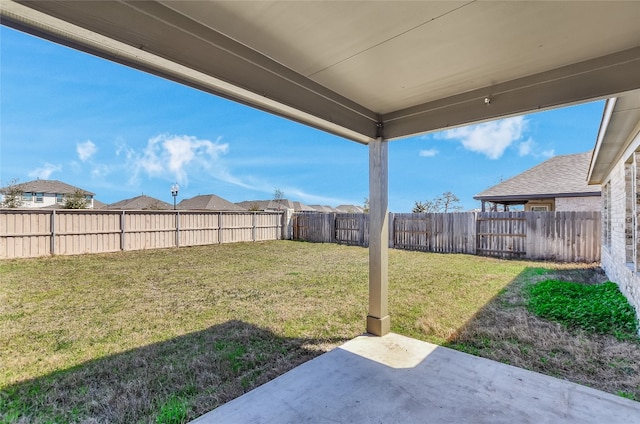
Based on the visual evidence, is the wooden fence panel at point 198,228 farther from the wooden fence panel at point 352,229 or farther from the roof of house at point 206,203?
the roof of house at point 206,203

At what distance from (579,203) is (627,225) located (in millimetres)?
7030

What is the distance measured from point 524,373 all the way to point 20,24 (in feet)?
12.5

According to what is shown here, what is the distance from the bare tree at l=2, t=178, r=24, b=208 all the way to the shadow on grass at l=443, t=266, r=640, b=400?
20686 millimetres

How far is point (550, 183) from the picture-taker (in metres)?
10.6

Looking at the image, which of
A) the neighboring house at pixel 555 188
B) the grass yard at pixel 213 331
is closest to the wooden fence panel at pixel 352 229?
the neighboring house at pixel 555 188

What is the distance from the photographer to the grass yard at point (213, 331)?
2.24 metres

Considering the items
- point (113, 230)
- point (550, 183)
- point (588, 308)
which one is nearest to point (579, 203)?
point (550, 183)

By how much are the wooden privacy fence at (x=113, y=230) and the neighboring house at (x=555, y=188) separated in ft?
33.4

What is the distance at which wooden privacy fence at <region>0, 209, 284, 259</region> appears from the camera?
816cm

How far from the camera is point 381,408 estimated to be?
1.98m

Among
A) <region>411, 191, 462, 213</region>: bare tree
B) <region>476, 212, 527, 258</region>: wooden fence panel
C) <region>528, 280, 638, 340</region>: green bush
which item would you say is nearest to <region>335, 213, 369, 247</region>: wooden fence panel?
<region>476, 212, 527, 258</region>: wooden fence panel

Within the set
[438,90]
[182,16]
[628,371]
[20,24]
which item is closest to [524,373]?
[628,371]

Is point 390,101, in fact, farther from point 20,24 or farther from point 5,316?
point 5,316

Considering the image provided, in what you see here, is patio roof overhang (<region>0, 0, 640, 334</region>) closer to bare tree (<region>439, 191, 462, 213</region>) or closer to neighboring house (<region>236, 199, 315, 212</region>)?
bare tree (<region>439, 191, 462, 213</region>)
